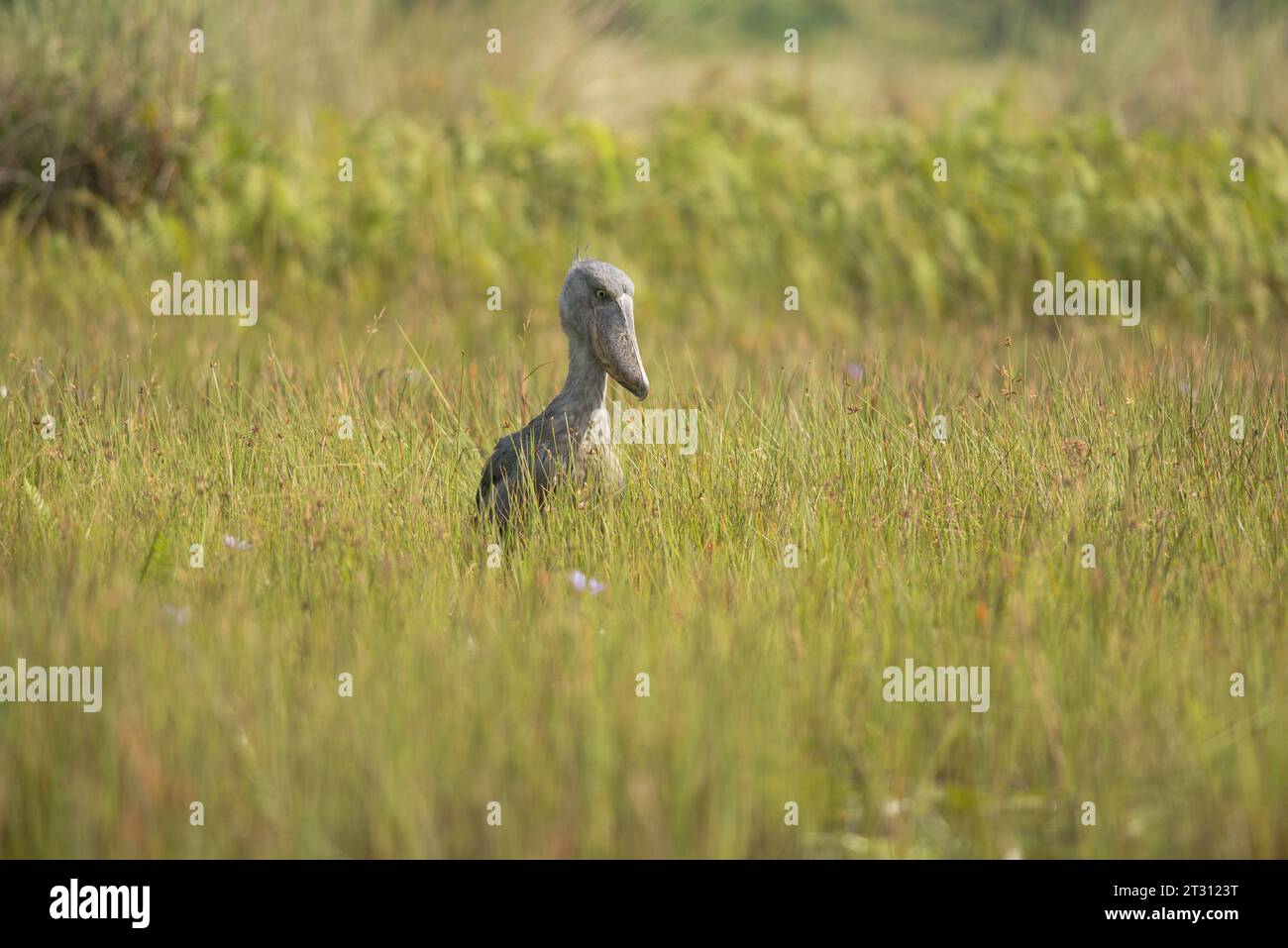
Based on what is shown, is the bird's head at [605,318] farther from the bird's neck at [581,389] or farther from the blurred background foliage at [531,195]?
the blurred background foliage at [531,195]

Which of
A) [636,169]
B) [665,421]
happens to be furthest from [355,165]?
[665,421]

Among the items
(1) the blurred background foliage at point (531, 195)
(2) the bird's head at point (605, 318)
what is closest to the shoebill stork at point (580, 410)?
(2) the bird's head at point (605, 318)

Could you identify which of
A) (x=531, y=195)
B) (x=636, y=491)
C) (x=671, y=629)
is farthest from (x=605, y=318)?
(x=531, y=195)

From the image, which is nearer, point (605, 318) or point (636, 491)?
point (605, 318)

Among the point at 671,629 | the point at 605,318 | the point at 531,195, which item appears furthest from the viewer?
the point at 531,195

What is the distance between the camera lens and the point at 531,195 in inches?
430

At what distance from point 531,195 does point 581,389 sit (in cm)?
616

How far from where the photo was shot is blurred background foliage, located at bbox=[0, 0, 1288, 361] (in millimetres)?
9516

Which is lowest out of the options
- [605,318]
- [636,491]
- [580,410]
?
[636,491]

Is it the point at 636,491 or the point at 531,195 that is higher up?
the point at 531,195

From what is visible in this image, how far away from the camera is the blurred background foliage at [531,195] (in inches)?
375

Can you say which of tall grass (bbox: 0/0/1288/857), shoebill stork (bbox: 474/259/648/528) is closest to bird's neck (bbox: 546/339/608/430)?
shoebill stork (bbox: 474/259/648/528)

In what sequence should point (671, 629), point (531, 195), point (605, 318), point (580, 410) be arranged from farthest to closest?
point (531, 195) → point (580, 410) → point (605, 318) → point (671, 629)

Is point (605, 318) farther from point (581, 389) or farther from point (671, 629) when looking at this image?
point (671, 629)
